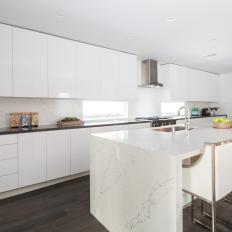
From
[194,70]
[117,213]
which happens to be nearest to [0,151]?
[117,213]

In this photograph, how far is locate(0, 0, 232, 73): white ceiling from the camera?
215 cm

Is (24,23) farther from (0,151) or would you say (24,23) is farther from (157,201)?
(157,201)

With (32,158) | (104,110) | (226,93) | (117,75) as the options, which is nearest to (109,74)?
(117,75)

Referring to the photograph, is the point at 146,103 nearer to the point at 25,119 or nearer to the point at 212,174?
the point at 25,119

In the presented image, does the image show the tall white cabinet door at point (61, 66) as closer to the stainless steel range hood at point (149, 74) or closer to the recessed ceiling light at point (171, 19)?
the recessed ceiling light at point (171, 19)

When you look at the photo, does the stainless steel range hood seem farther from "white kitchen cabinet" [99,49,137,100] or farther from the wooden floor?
the wooden floor

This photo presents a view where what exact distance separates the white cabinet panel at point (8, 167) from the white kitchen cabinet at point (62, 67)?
111cm

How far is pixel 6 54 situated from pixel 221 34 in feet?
10.7

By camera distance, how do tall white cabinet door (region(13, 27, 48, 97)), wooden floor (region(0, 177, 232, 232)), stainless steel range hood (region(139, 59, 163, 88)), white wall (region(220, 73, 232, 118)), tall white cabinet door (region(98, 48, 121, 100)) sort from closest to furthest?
wooden floor (region(0, 177, 232, 232))
tall white cabinet door (region(13, 27, 48, 97))
tall white cabinet door (region(98, 48, 121, 100))
stainless steel range hood (region(139, 59, 163, 88))
white wall (region(220, 73, 232, 118))

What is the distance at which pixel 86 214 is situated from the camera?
2100 mm

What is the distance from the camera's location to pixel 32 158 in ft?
8.62

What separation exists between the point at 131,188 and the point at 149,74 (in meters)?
3.49

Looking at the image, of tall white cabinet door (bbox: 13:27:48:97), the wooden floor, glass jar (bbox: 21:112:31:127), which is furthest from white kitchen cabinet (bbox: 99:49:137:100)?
the wooden floor

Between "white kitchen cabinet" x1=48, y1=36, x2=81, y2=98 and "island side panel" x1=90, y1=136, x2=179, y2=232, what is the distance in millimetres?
1403
